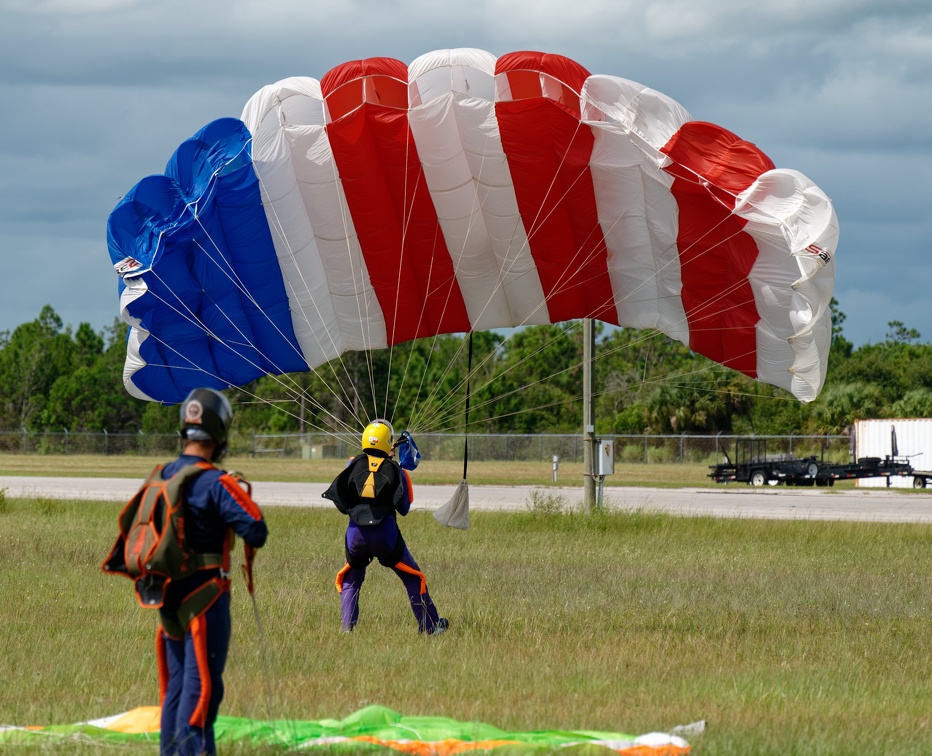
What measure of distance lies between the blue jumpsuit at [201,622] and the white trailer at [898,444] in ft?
113

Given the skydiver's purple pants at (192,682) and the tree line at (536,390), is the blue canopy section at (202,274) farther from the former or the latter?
the tree line at (536,390)

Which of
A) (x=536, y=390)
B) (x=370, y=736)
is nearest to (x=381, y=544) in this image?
(x=370, y=736)

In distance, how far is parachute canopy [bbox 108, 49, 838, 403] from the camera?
34.3 ft

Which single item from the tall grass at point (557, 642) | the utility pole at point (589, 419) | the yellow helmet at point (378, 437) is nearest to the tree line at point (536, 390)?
the utility pole at point (589, 419)

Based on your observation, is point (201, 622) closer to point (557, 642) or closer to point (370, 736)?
point (370, 736)

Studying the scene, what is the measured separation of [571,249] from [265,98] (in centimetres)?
340

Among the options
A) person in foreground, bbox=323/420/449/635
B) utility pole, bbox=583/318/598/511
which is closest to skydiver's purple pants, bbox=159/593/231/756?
person in foreground, bbox=323/420/449/635


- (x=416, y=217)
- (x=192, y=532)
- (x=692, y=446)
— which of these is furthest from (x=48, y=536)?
(x=692, y=446)

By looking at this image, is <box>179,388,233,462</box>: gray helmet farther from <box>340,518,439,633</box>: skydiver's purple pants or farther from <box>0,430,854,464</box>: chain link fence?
<box>0,430,854,464</box>: chain link fence

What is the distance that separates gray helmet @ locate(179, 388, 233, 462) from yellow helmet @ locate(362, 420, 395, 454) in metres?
3.81

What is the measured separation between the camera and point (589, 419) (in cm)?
1622

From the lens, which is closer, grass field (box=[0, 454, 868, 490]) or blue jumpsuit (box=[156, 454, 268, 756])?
blue jumpsuit (box=[156, 454, 268, 756])

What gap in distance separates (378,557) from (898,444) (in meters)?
33.3

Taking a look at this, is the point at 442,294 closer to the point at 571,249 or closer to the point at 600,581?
the point at 571,249
